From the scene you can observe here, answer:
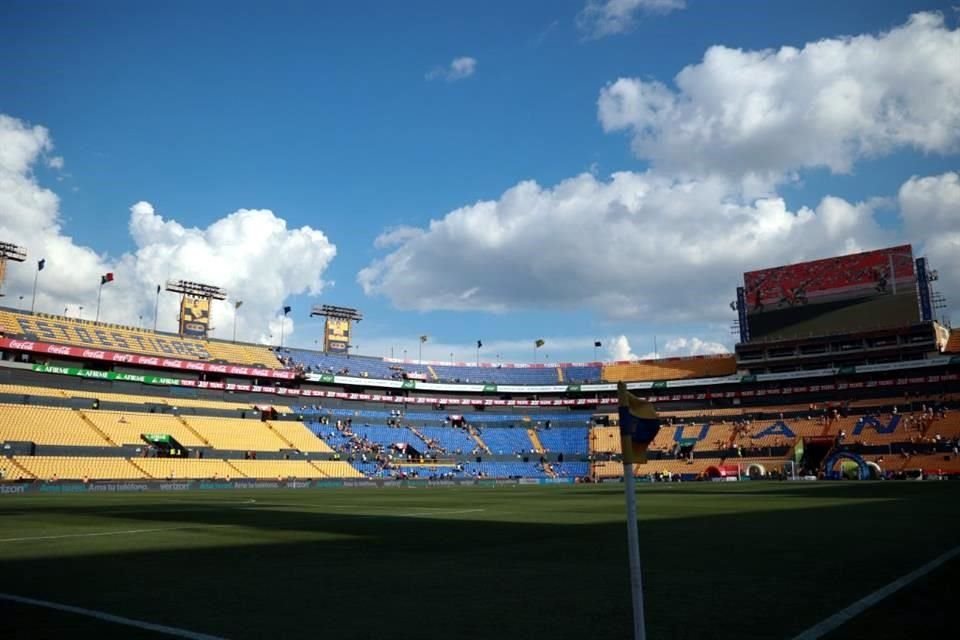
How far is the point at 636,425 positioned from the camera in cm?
584

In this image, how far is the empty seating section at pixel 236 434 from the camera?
77.1 m

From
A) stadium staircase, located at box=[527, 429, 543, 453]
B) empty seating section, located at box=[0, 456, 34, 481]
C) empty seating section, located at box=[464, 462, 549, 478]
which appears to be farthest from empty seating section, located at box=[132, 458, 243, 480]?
stadium staircase, located at box=[527, 429, 543, 453]

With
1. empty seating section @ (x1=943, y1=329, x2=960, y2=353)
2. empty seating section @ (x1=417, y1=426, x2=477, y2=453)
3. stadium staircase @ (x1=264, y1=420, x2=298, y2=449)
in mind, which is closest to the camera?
stadium staircase @ (x1=264, y1=420, x2=298, y2=449)

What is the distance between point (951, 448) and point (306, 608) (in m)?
82.5

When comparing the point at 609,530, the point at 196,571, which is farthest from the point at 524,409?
the point at 196,571

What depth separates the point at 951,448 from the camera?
2844 inches

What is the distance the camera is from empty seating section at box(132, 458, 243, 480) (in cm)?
6744

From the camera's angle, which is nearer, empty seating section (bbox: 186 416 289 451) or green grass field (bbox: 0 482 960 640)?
green grass field (bbox: 0 482 960 640)

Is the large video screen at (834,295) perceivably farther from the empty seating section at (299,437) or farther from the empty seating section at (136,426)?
the empty seating section at (136,426)

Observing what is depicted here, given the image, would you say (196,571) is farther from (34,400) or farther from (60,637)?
(34,400)

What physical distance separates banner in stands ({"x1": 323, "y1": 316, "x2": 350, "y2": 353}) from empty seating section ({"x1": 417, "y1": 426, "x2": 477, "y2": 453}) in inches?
858

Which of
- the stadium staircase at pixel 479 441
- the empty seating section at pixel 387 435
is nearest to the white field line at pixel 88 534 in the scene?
the empty seating section at pixel 387 435

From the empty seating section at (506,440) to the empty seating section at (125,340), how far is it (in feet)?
108

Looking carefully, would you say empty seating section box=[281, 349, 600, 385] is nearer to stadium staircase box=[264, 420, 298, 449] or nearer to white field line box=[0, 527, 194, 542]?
stadium staircase box=[264, 420, 298, 449]
